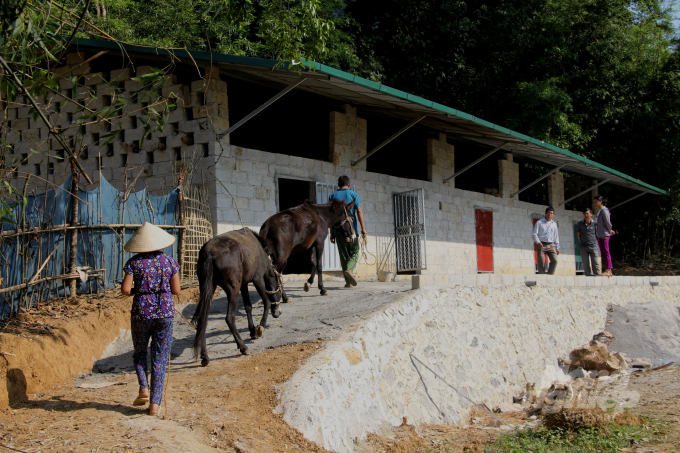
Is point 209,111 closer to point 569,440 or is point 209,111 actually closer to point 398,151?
point 398,151

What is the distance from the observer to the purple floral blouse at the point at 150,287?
16.0ft

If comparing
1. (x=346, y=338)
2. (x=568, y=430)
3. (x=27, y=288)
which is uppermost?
(x=27, y=288)

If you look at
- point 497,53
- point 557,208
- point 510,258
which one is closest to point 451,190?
point 510,258

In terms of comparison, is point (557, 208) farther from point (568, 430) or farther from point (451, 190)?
point (568, 430)

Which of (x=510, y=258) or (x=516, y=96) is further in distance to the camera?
(x=516, y=96)

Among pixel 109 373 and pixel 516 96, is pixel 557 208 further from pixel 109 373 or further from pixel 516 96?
pixel 109 373

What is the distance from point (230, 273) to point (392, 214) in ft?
25.7

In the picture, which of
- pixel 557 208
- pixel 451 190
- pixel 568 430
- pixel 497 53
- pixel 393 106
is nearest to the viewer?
pixel 568 430

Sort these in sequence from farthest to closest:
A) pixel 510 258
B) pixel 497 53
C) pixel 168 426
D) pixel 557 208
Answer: pixel 497 53
pixel 557 208
pixel 510 258
pixel 168 426

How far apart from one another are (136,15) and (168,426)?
53.1 ft

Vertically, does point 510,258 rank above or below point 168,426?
above

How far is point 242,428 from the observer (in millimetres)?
4676

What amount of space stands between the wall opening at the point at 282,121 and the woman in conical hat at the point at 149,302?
670 centimetres

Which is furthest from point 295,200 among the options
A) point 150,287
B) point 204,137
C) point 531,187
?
point 531,187
